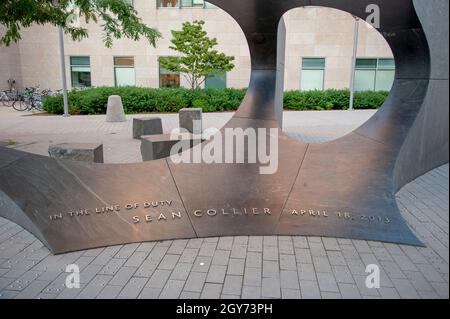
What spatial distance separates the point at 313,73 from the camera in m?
23.5

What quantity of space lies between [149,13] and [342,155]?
64.2ft

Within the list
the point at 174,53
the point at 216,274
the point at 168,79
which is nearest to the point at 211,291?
the point at 216,274

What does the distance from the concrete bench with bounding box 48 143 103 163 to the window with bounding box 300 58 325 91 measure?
58.6 ft

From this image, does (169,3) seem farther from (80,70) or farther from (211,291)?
(211,291)

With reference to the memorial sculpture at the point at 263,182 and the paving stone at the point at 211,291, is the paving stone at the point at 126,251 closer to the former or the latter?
the memorial sculpture at the point at 263,182

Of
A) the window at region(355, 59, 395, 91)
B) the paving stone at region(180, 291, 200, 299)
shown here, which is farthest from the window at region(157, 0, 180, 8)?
the paving stone at region(180, 291, 200, 299)

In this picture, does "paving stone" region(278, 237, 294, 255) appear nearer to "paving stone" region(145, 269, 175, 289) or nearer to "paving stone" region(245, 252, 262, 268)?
"paving stone" region(245, 252, 262, 268)

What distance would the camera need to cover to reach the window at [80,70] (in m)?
23.5

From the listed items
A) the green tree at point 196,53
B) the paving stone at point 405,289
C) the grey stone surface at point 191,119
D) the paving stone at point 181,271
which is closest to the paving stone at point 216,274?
the paving stone at point 181,271

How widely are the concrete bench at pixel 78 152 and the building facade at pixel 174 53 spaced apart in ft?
54.4

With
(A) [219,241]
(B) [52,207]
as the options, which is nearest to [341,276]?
(A) [219,241]

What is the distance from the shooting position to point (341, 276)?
387cm
